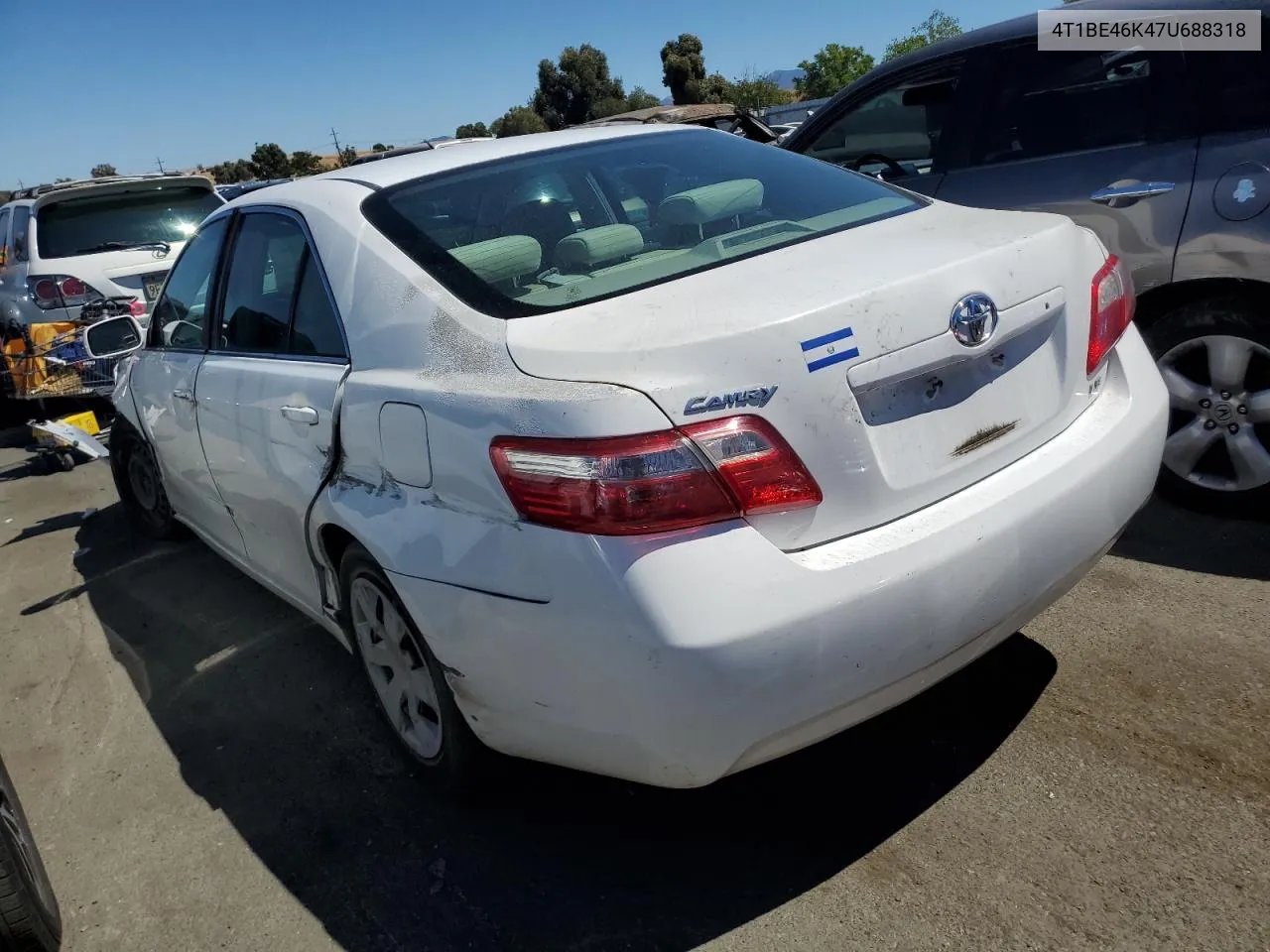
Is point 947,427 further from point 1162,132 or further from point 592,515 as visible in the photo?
point 1162,132

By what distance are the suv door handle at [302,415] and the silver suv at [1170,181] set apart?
2.77 meters

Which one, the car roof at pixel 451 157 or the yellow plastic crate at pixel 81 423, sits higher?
the car roof at pixel 451 157

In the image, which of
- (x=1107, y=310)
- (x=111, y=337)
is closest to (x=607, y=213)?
(x=1107, y=310)

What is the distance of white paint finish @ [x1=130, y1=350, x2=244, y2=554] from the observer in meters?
3.76

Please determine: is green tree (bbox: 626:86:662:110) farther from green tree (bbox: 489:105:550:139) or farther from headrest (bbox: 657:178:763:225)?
headrest (bbox: 657:178:763:225)

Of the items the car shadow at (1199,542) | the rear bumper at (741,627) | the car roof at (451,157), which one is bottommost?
the car shadow at (1199,542)

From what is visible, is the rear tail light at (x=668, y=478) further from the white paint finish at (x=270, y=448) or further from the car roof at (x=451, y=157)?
the car roof at (x=451, y=157)

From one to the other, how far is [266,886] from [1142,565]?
2.95 metres

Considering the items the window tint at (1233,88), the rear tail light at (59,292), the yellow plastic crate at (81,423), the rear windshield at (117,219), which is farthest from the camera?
the rear windshield at (117,219)

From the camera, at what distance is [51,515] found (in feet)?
20.2

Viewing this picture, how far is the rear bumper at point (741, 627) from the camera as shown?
1.89 metres

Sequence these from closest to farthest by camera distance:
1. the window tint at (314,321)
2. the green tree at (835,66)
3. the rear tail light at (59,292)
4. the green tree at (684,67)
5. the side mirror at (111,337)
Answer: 1. the window tint at (314,321)
2. the side mirror at (111,337)
3. the rear tail light at (59,292)
4. the green tree at (835,66)
5. the green tree at (684,67)

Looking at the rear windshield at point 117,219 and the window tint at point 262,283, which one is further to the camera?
the rear windshield at point 117,219

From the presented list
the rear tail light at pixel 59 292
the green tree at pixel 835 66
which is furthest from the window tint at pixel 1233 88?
the green tree at pixel 835 66
